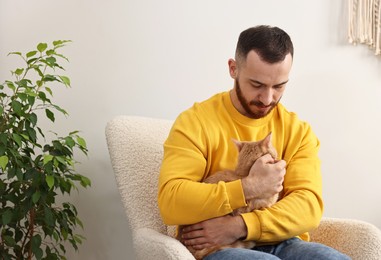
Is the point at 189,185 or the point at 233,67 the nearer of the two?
the point at 189,185

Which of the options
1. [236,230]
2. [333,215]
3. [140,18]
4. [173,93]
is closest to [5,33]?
[140,18]

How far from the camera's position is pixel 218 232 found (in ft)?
5.64

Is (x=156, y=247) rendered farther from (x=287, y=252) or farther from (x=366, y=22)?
(x=366, y=22)

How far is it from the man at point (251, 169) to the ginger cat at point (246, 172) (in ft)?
0.08

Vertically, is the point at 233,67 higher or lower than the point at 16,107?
higher

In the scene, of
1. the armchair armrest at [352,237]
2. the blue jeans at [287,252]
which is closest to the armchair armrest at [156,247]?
the blue jeans at [287,252]

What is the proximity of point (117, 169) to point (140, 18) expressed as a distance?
2.26ft

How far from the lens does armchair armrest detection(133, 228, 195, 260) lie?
1611 millimetres

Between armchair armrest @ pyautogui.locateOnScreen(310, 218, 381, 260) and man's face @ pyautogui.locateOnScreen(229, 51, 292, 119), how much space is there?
441 mm

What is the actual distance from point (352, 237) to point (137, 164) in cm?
71

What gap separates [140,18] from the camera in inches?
98.1

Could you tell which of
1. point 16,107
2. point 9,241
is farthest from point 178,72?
point 9,241

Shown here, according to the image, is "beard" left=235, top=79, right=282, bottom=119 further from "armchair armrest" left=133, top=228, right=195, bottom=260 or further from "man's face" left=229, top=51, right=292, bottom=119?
"armchair armrest" left=133, top=228, right=195, bottom=260

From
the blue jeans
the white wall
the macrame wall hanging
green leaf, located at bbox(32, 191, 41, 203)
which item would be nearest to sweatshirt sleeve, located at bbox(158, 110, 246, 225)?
the blue jeans
